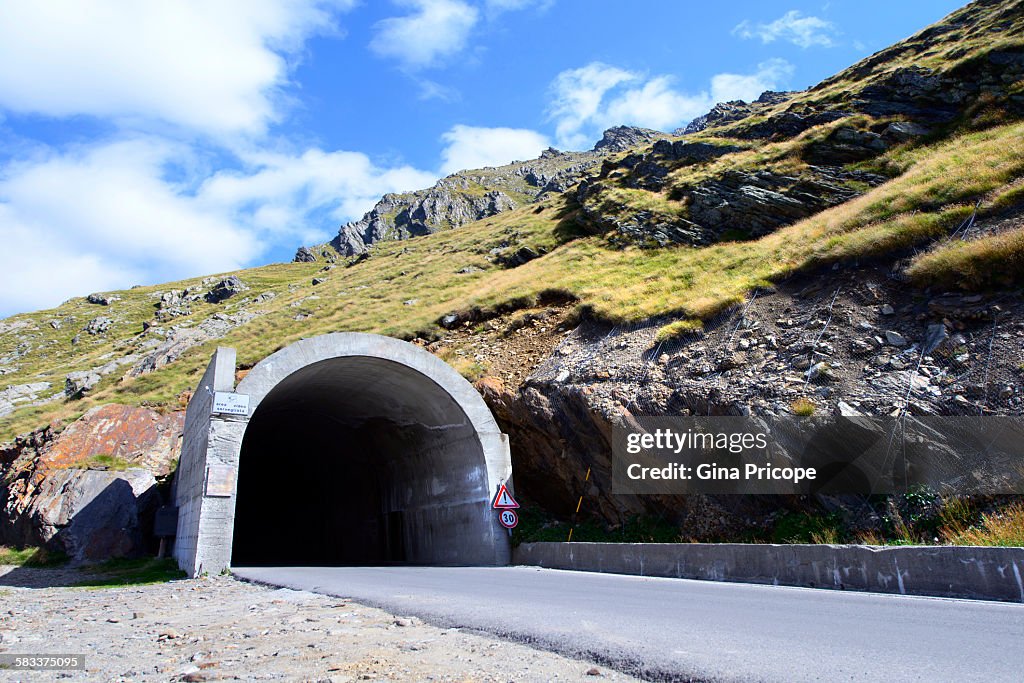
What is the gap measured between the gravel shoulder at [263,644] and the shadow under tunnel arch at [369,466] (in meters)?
7.42

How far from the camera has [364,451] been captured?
22.5 metres

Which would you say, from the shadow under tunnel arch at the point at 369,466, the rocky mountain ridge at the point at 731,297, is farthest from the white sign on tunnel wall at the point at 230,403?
the rocky mountain ridge at the point at 731,297

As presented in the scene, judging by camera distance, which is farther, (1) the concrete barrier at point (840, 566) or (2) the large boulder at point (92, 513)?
(2) the large boulder at point (92, 513)

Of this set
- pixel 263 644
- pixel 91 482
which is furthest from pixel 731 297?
pixel 91 482

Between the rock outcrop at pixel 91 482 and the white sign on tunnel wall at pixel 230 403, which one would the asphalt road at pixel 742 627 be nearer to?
the white sign on tunnel wall at pixel 230 403

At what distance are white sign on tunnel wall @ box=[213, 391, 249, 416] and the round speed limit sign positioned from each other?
20.4ft

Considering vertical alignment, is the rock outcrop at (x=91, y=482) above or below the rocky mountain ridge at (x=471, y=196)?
below

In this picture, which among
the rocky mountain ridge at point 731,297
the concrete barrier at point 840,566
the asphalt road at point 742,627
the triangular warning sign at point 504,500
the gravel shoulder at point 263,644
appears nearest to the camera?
the asphalt road at point 742,627

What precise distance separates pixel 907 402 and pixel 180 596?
41.8ft

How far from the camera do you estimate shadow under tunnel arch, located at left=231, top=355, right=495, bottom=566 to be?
655 inches

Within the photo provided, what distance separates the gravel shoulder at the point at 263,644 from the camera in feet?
14.0

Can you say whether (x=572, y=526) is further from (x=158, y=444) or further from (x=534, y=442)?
(x=158, y=444)

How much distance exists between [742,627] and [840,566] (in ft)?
12.7

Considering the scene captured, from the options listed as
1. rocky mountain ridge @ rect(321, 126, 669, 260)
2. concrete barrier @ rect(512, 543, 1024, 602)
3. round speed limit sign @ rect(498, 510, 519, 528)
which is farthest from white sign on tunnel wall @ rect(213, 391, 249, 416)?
rocky mountain ridge @ rect(321, 126, 669, 260)
